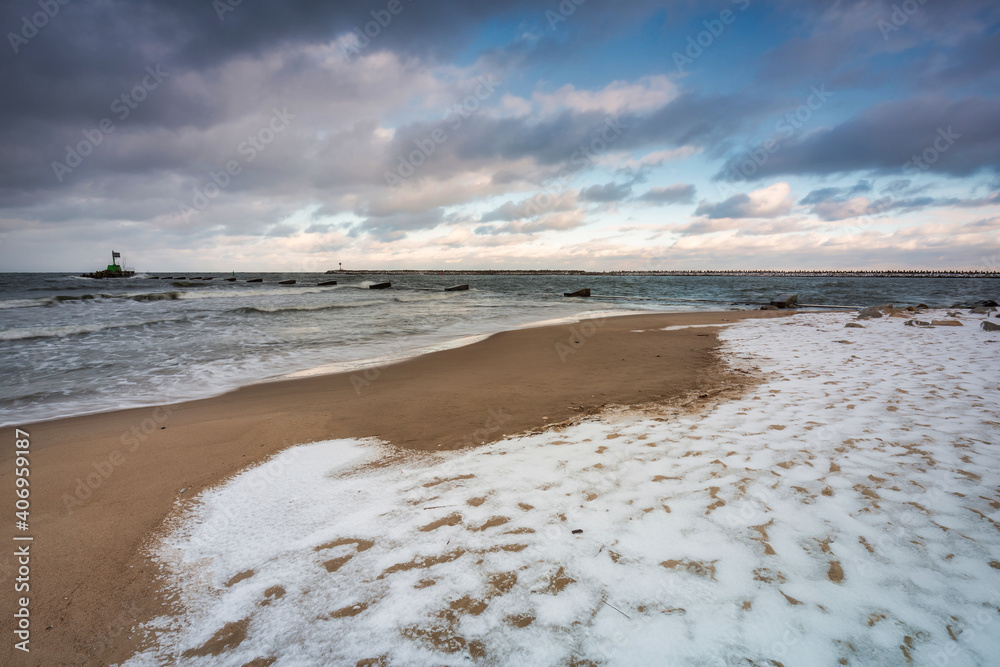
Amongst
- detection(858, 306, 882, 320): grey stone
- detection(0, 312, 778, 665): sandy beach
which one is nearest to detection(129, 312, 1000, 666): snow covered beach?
detection(0, 312, 778, 665): sandy beach

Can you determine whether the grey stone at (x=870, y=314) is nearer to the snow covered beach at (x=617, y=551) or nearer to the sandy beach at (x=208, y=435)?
the sandy beach at (x=208, y=435)

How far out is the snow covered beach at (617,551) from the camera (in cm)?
190

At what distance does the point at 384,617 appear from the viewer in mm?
2094

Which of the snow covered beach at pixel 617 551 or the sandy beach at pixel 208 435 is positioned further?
the sandy beach at pixel 208 435

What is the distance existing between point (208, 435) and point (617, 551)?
4.77 metres

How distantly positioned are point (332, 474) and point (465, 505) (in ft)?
4.87

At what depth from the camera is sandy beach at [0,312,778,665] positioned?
7.75ft

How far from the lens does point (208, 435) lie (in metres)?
4.74

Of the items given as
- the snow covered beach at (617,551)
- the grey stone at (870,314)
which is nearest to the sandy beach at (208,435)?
the snow covered beach at (617,551)

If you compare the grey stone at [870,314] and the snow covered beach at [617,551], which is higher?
the grey stone at [870,314]

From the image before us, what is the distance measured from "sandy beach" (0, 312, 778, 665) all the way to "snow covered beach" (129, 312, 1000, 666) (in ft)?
1.04

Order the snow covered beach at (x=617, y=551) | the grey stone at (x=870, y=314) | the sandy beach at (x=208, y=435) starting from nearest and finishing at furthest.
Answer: the snow covered beach at (x=617, y=551) < the sandy beach at (x=208, y=435) < the grey stone at (x=870, y=314)

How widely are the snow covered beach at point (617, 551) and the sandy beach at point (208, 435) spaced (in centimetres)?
32

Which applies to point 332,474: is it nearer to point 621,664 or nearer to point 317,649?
point 317,649
